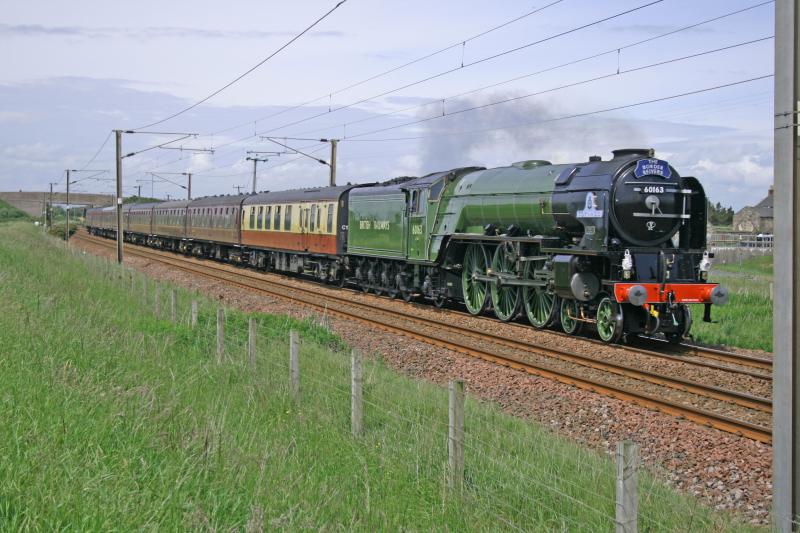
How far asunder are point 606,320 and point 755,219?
94.0m

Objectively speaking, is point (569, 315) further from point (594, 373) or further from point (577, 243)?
point (594, 373)

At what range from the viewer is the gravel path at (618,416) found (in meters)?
7.50

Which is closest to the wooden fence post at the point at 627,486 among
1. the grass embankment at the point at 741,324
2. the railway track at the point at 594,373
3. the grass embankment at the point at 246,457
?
the grass embankment at the point at 246,457

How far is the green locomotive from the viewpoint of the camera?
48.0 feet

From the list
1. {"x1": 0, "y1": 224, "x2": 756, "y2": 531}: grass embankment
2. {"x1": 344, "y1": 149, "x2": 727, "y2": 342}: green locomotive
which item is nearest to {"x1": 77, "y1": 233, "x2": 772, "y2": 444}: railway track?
{"x1": 344, "y1": 149, "x2": 727, "y2": 342}: green locomotive

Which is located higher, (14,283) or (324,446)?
(14,283)

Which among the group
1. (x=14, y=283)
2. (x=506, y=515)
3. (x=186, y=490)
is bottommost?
(x=506, y=515)

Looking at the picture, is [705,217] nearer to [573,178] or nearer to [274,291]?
[573,178]

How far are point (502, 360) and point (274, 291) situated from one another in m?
12.9

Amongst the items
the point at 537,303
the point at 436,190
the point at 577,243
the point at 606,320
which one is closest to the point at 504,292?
the point at 537,303

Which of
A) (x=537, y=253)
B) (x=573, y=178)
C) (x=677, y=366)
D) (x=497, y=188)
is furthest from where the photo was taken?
(x=497, y=188)

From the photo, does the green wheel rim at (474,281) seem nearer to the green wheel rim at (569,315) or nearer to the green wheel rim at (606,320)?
the green wheel rim at (569,315)

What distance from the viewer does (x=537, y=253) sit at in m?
16.9

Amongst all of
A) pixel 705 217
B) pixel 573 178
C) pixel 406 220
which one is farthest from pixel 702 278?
pixel 406 220
